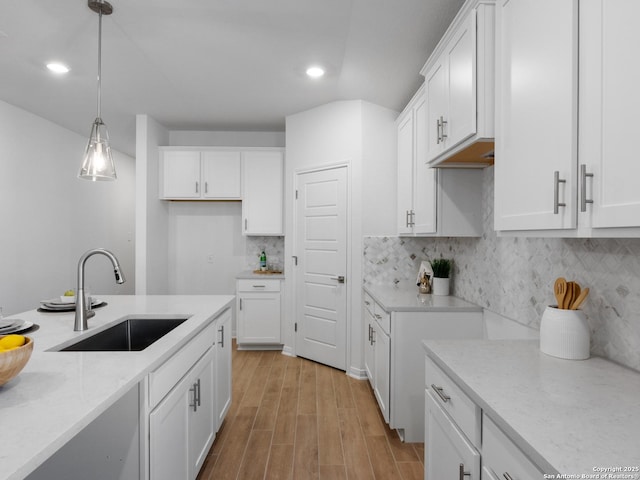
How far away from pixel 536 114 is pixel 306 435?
2.23 metres

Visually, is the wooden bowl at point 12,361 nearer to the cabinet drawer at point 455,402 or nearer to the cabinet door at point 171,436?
the cabinet door at point 171,436

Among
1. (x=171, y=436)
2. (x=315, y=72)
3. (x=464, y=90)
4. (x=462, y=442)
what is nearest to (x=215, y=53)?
(x=315, y=72)

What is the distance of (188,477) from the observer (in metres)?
1.74

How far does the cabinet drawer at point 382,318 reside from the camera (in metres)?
2.42

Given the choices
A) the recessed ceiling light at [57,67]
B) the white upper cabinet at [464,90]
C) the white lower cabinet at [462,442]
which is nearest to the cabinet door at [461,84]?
the white upper cabinet at [464,90]

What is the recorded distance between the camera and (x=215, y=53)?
2.72 metres

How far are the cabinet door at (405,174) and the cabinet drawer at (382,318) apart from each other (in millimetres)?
652

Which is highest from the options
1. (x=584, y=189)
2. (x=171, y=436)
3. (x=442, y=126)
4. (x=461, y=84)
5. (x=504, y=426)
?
(x=461, y=84)

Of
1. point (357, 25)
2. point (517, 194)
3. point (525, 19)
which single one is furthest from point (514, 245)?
point (357, 25)

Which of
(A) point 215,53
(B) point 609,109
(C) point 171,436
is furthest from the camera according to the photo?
(A) point 215,53

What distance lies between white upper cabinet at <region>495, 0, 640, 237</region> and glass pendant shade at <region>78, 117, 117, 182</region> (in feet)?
6.65

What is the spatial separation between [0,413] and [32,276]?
3.77 meters

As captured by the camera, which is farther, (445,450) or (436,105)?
Answer: (436,105)

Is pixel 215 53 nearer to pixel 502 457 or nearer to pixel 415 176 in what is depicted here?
pixel 415 176
